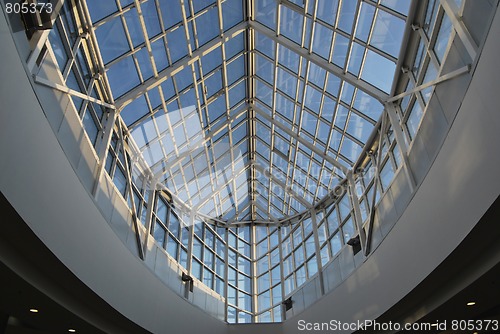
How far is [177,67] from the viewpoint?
1617 cm

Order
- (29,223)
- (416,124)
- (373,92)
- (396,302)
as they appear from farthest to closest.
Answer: (373,92) < (416,124) < (396,302) < (29,223)

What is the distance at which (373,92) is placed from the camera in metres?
15.0

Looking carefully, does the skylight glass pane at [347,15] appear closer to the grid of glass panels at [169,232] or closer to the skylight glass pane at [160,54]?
the skylight glass pane at [160,54]

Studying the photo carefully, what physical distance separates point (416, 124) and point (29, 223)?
11466mm

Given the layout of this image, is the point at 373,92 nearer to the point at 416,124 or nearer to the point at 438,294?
the point at 416,124

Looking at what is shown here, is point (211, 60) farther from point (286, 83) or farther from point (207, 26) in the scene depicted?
point (286, 83)

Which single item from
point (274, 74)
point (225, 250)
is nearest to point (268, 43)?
point (274, 74)

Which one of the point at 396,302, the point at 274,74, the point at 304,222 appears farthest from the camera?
the point at 304,222

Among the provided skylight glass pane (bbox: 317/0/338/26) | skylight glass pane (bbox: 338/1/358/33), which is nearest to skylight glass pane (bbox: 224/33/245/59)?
skylight glass pane (bbox: 317/0/338/26)

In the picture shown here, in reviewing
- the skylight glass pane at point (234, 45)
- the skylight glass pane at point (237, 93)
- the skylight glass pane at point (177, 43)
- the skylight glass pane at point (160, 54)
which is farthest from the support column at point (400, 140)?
the skylight glass pane at point (160, 54)

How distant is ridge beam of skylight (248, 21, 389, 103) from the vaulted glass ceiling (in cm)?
5

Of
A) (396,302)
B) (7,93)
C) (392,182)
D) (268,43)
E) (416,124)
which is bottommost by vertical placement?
(396,302)

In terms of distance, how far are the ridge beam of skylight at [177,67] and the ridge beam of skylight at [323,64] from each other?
88 centimetres

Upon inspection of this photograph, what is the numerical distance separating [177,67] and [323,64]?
20.6 feet
